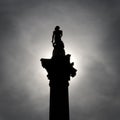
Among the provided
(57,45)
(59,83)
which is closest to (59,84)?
(59,83)

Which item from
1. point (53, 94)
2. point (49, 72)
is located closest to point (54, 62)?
point (49, 72)

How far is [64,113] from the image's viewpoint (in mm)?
26469

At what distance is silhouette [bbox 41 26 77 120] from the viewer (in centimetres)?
2656

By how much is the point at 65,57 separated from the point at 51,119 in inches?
205

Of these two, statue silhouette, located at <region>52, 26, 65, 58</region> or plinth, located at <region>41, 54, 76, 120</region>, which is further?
statue silhouette, located at <region>52, 26, 65, 58</region>

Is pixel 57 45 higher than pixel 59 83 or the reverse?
higher

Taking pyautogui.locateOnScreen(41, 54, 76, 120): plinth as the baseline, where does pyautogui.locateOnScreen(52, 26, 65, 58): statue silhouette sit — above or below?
above

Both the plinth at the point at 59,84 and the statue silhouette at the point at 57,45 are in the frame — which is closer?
the plinth at the point at 59,84

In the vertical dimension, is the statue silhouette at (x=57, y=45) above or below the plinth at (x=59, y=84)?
above

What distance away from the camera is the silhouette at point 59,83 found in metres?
26.6

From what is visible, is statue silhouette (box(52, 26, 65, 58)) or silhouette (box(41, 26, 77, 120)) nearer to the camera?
silhouette (box(41, 26, 77, 120))

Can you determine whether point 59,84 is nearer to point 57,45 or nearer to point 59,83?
point 59,83

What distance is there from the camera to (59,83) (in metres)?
27.6

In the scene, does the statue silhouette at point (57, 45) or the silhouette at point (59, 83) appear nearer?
the silhouette at point (59, 83)
